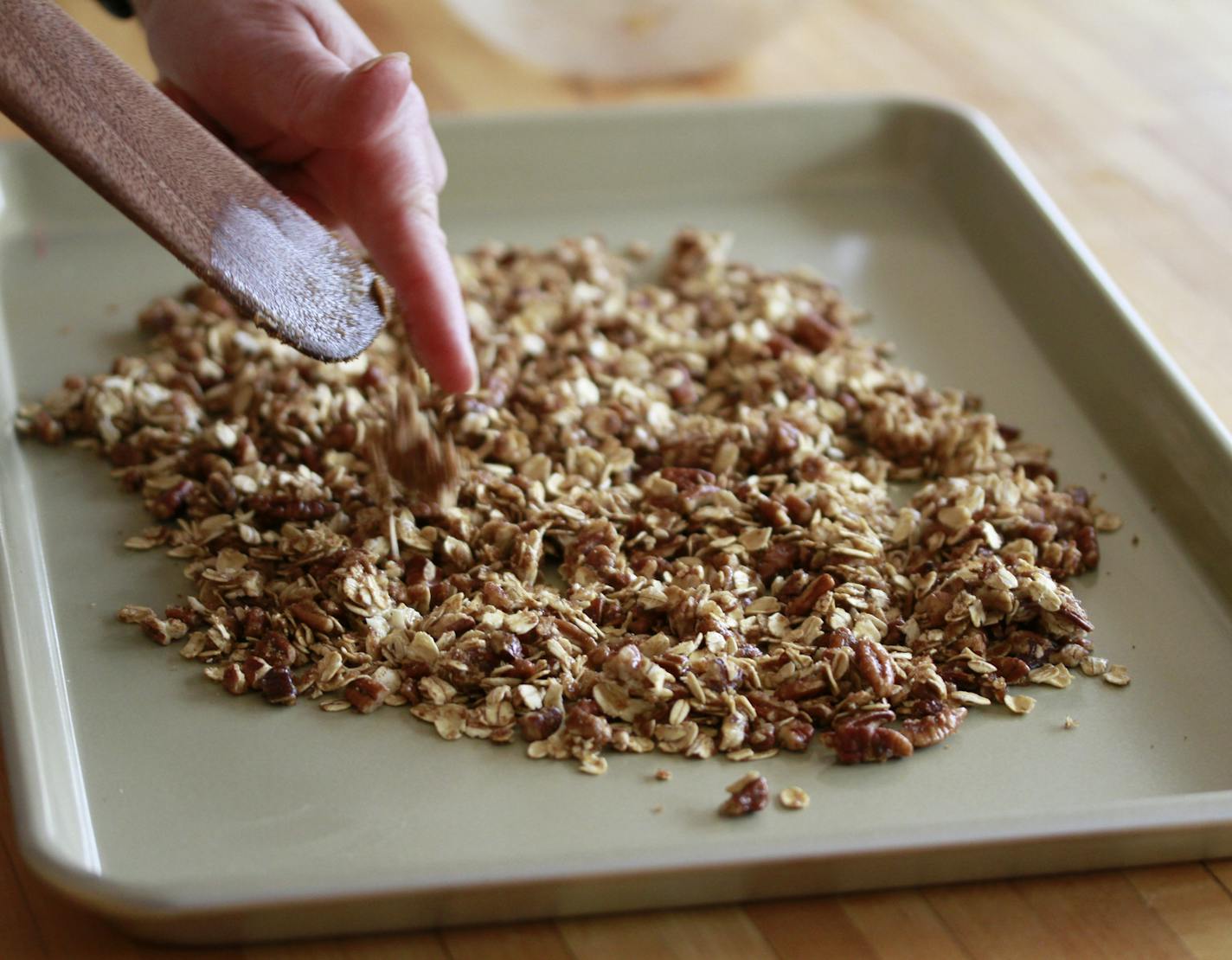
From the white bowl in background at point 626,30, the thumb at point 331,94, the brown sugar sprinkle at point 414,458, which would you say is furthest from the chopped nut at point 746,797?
the white bowl in background at point 626,30

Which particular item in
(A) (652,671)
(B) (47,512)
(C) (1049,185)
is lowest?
(B) (47,512)

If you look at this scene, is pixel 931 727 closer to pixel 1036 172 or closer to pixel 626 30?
pixel 1036 172

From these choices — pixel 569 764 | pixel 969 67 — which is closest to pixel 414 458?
pixel 569 764

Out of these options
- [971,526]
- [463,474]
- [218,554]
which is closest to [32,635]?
[218,554]

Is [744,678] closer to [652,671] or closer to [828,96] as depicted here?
[652,671]

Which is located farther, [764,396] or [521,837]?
[764,396]

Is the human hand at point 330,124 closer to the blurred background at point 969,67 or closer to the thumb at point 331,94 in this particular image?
the thumb at point 331,94

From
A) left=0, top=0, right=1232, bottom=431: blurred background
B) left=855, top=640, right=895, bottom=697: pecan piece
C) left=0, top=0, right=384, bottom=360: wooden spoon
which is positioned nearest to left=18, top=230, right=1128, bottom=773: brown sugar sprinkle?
left=855, top=640, right=895, bottom=697: pecan piece

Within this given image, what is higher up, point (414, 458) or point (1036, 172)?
point (1036, 172)
